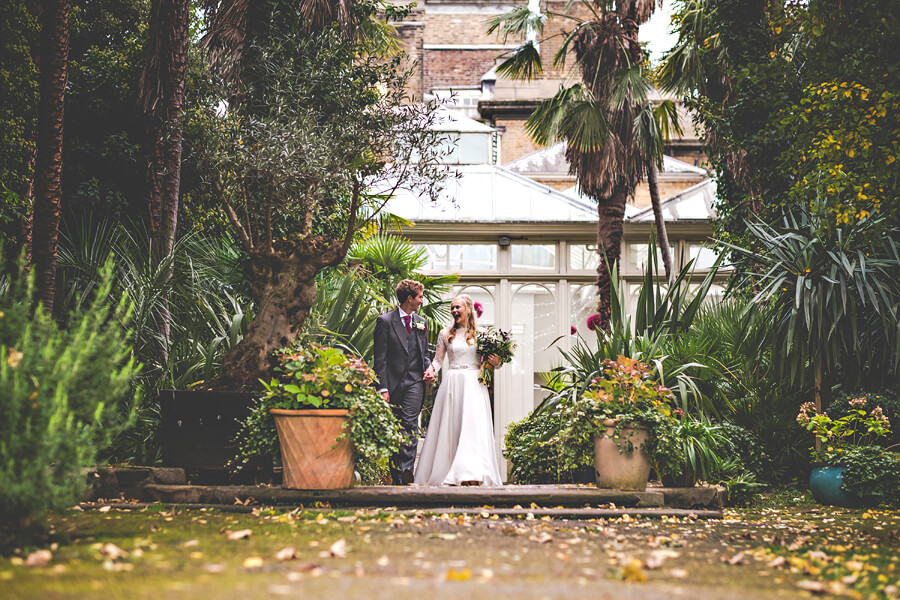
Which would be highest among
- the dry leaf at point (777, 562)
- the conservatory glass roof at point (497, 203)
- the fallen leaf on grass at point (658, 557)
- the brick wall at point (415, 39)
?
the brick wall at point (415, 39)

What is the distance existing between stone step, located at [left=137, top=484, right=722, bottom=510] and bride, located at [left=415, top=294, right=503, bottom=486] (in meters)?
0.74

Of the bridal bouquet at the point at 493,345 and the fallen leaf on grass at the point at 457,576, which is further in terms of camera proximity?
the bridal bouquet at the point at 493,345

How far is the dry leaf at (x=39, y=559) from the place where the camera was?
3.09 metres

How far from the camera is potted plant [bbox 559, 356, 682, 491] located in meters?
5.88

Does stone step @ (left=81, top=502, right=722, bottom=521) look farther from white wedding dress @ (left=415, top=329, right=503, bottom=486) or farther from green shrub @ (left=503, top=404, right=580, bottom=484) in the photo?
green shrub @ (left=503, top=404, right=580, bottom=484)

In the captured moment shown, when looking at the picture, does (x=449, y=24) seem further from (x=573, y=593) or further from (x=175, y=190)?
(x=573, y=593)

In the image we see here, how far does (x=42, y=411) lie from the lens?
3.35 meters

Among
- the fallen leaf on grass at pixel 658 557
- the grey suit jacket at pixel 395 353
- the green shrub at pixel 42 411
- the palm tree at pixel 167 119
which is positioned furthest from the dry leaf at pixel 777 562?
the palm tree at pixel 167 119

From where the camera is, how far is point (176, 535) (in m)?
4.10

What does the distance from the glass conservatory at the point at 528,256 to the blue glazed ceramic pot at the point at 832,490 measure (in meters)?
5.56

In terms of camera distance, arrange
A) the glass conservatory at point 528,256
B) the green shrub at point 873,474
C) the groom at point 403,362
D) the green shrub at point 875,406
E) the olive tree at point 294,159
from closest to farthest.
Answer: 1. the olive tree at point 294,159
2. the groom at point 403,362
3. the green shrub at point 873,474
4. the green shrub at point 875,406
5. the glass conservatory at point 528,256

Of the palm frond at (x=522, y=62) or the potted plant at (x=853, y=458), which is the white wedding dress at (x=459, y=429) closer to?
the potted plant at (x=853, y=458)

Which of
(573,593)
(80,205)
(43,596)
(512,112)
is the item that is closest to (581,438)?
(573,593)

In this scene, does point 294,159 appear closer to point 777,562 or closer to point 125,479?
point 125,479
